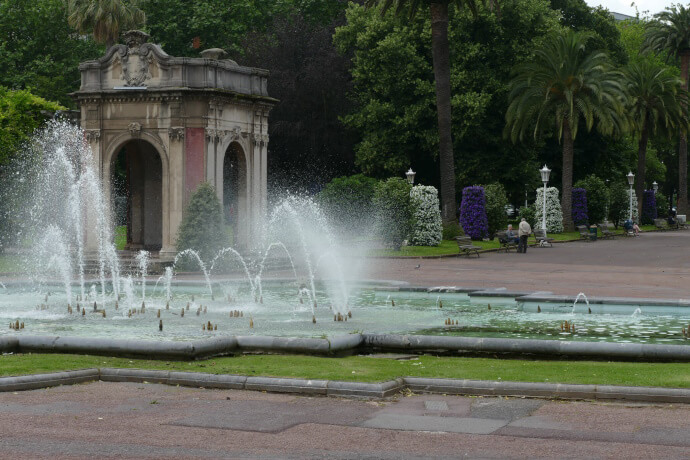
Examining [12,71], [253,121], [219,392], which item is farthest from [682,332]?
[12,71]

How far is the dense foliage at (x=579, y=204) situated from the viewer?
6844 centimetres

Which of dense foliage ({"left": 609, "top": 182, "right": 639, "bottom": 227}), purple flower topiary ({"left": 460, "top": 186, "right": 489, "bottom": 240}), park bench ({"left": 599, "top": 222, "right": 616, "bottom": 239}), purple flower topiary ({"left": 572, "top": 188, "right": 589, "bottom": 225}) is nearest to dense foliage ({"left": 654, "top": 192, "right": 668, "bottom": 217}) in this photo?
dense foliage ({"left": 609, "top": 182, "right": 639, "bottom": 227})

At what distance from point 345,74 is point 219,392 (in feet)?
179

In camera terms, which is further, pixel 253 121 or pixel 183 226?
pixel 253 121

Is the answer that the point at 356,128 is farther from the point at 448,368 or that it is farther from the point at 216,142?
the point at 448,368

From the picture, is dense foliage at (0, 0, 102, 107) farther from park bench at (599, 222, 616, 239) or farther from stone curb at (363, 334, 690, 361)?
stone curb at (363, 334, 690, 361)

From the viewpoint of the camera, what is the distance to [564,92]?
206 feet

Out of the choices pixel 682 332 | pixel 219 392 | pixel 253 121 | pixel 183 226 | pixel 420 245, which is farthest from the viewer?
pixel 420 245

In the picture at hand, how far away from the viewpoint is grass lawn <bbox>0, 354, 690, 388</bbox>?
1302 cm

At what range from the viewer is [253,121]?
38625mm

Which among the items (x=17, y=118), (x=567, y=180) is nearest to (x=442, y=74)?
(x=567, y=180)

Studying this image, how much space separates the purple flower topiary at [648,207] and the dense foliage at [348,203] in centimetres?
3555

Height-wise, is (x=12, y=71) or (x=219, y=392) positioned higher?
(x=12, y=71)

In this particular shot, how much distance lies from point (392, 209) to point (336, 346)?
105 ft
